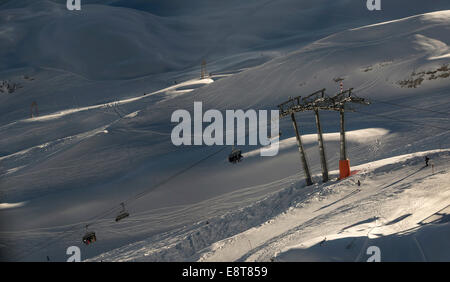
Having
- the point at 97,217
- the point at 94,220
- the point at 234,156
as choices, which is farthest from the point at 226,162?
the point at 94,220

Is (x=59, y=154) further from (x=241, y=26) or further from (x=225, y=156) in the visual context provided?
(x=241, y=26)

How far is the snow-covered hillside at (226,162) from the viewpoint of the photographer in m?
18.2

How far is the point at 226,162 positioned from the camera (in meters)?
30.5

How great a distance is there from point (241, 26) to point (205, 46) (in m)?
9.92

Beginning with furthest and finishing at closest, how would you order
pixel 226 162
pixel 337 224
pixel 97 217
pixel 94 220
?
pixel 226 162 → pixel 97 217 → pixel 94 220 → pixel 337 224

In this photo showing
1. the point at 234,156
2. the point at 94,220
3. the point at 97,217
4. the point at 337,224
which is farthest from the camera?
the point at 97,217

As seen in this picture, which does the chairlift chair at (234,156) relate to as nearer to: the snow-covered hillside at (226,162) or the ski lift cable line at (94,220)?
the snow-covered hillside at (226,162)

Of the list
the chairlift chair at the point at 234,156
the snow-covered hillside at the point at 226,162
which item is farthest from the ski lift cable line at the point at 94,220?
the chairlift chair at the point at 234,156

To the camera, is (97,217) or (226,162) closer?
(97,217)

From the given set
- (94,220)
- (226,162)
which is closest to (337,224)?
(226,162)

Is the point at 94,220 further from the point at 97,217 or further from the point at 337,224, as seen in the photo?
the point at 337,224

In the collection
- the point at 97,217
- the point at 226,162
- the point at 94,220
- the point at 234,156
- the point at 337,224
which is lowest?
the point at 94,220

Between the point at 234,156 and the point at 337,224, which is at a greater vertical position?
the point at 234,156
